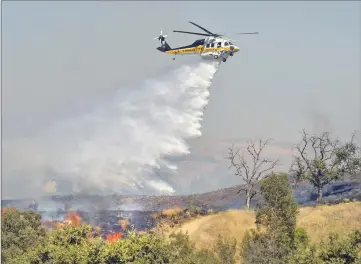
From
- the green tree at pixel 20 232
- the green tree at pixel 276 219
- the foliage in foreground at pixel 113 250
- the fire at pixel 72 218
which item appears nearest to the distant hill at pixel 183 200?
the fire at pixel 72 218

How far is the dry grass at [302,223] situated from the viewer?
71.8 m

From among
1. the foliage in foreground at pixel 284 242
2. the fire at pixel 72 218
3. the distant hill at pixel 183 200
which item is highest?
the distant hill at pixel 183 200

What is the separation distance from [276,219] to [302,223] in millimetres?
13279

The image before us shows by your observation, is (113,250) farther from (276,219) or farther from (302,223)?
(302,223)

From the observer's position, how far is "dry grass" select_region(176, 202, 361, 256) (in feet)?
236

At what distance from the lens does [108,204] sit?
98.9 metres

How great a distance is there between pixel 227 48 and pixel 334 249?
3245cm

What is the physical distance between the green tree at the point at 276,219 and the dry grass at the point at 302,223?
25.9 ft

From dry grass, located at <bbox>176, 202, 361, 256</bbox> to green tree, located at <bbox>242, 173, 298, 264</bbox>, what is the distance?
25.9 feet

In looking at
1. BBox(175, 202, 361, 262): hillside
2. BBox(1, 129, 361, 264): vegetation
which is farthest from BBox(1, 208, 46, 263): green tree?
BBox(175, 202, 361, 262): hillside

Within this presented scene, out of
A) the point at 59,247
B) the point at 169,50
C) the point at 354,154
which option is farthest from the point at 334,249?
the point at 354,154

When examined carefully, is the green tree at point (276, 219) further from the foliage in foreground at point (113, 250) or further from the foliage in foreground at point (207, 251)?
the foliage in foreground at point (113, 250)

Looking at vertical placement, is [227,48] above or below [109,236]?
above

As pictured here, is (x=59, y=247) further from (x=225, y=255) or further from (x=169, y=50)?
(x=169, y=50)
